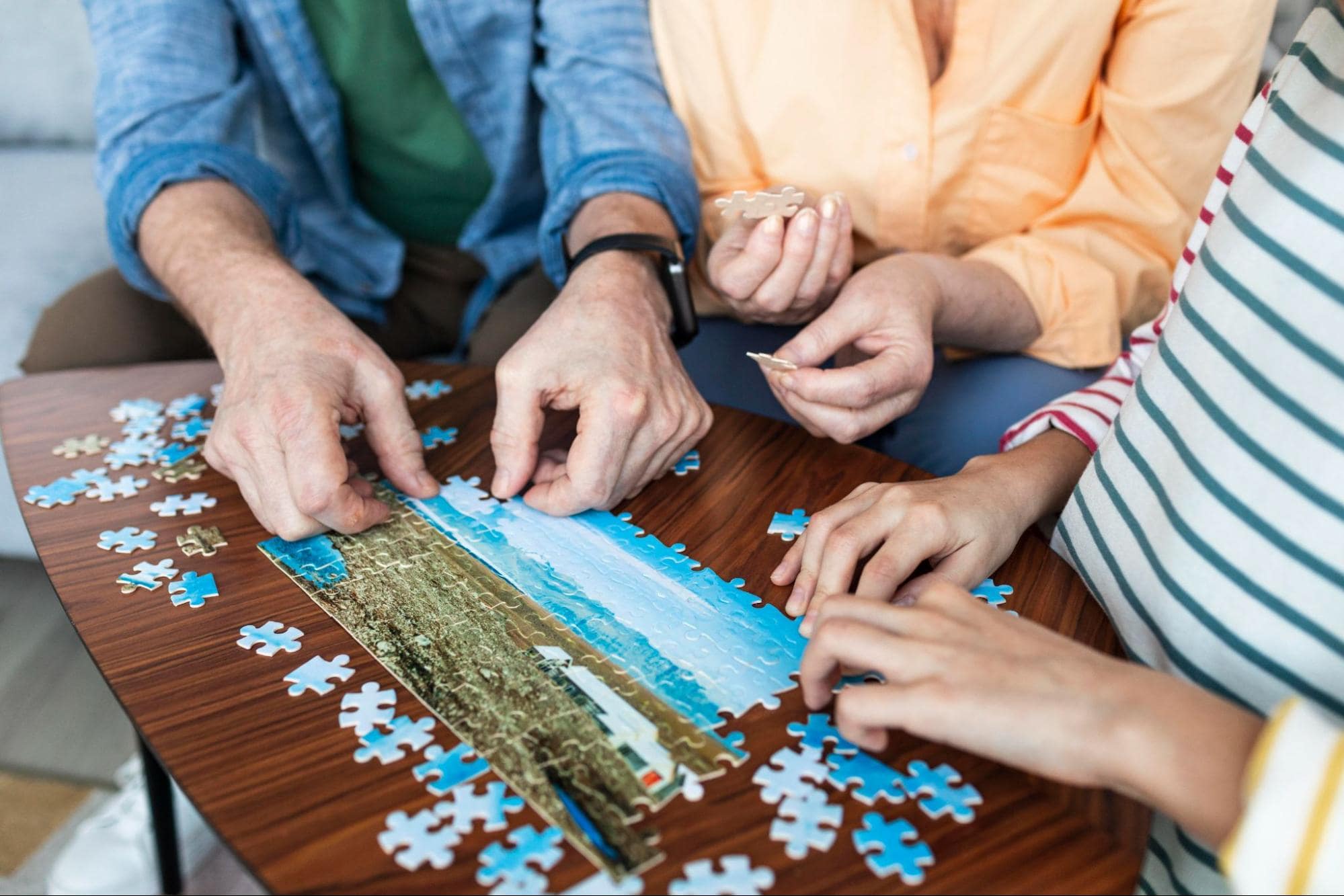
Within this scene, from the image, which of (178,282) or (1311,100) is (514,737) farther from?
(178,282)

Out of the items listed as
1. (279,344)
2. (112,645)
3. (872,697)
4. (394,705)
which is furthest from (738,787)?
(279,344)

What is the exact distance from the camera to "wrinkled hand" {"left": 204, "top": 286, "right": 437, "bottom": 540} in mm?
979

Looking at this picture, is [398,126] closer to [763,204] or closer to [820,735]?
[763,204]

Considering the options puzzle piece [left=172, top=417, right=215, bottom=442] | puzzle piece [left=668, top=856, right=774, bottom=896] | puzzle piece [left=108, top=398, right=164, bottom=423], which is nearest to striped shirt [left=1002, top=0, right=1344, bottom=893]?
puzzle piece [left=668, top=856, right=774, bottom=896]

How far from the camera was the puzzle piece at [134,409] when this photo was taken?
1.25 meters

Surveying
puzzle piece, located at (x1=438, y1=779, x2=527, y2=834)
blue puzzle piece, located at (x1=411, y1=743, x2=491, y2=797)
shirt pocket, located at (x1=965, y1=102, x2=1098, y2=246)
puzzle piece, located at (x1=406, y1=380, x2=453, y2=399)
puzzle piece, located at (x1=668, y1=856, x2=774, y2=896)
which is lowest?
puzzle piece, located at (x1=406, y1=380, x2=453, y2=399)

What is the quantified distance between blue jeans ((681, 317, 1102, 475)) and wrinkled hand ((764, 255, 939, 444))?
0.28 meters

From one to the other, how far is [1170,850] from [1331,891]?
0.51ft

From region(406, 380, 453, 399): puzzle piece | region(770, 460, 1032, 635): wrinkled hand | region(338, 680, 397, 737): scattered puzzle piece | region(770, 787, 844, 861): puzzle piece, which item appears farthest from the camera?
region(406, 380, 453, 399): puzzle piece

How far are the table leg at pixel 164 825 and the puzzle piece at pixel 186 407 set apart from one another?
46 cm

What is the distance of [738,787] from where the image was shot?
67 centimetres

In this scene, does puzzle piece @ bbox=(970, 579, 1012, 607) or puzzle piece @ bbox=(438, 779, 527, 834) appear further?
puzzle piece @ bbox=(970, 579, 1012, 607)

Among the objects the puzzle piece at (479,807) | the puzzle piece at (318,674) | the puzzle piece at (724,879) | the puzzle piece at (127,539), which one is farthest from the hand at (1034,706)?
the puzzle piece at (127,539)

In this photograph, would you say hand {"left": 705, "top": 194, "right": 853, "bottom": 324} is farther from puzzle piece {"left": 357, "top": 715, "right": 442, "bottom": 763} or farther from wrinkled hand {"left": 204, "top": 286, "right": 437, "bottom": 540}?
puzzle piece {"left": 357, "top": 715, "right": 442, "bottom": 763}
